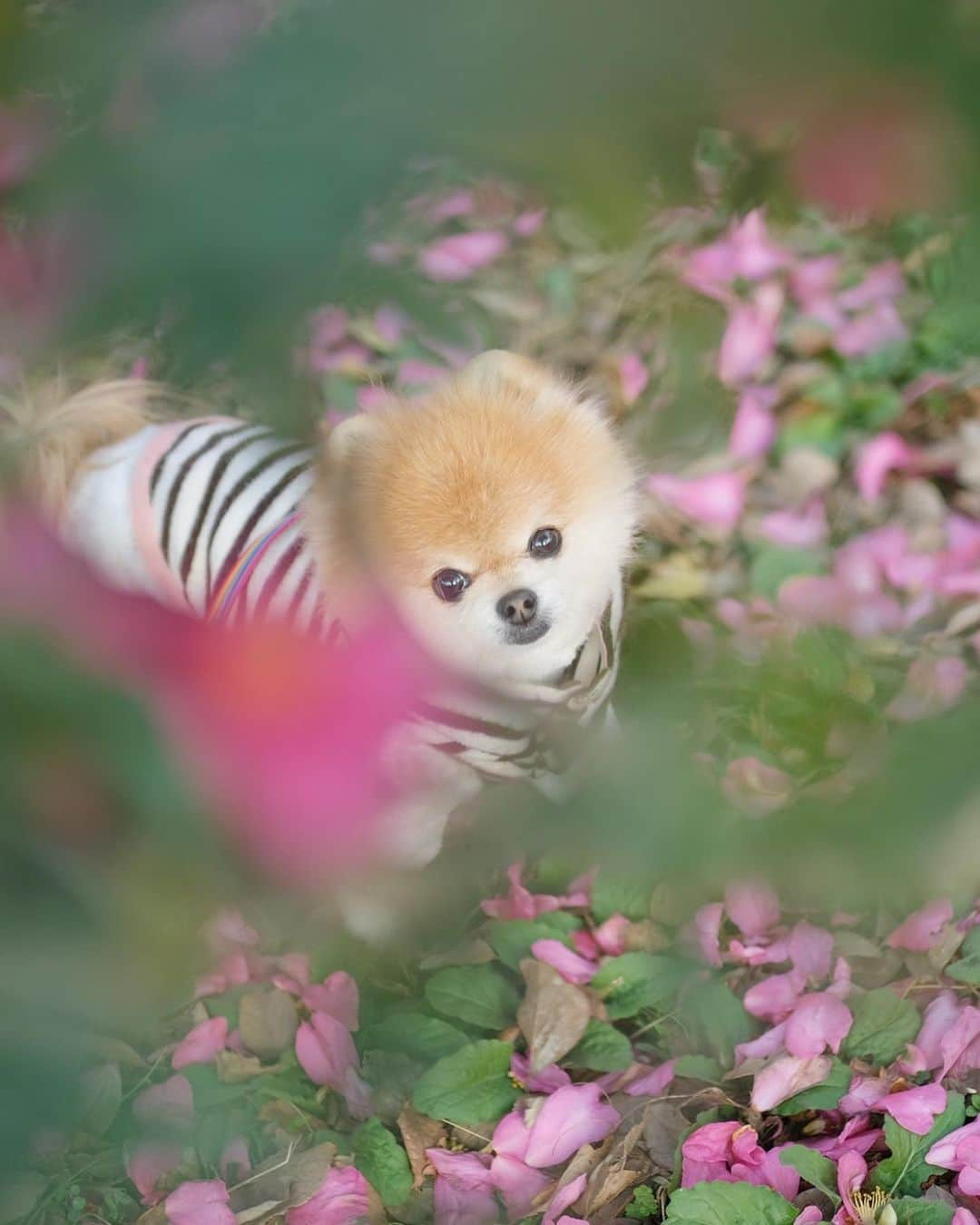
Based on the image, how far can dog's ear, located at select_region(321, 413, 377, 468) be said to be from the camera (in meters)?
0.46

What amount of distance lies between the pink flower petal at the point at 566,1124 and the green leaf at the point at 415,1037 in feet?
0.32

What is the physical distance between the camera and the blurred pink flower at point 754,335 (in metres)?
1.54

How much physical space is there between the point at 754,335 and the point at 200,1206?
4.03 ft

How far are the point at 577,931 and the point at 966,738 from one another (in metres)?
1.00

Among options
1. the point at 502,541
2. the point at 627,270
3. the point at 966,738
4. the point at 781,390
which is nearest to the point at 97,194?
the point at 966,738

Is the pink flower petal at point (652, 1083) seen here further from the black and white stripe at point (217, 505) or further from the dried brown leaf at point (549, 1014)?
the black and white stripe at point (217, 505)

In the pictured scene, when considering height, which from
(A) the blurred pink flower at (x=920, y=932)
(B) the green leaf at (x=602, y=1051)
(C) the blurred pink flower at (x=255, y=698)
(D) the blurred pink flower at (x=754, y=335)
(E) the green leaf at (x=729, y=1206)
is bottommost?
(E) the green leaf at (x=729, y=1206)

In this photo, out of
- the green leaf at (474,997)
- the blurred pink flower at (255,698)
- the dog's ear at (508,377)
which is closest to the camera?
the blurred pink flower at (255,698)

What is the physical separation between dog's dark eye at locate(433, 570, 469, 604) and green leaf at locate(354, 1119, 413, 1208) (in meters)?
0.55

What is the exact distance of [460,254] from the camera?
42cm

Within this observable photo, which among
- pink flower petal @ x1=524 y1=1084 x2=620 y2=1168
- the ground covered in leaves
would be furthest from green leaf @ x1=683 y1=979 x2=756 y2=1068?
pink flower petal @ x1=524 y1=1084 x2=620 y2=1168

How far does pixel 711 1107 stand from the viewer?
3.52ft

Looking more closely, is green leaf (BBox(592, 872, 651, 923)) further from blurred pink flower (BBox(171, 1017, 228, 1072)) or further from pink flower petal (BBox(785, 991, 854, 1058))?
blurred pink flower (BBox(171, 1017, 228, 1072))

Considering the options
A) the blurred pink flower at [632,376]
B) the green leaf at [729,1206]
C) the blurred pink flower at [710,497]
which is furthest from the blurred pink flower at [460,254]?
the blurred pink flower at [710,497]
